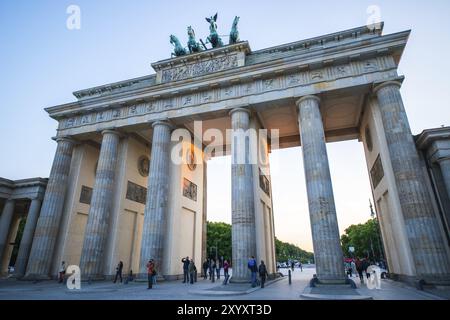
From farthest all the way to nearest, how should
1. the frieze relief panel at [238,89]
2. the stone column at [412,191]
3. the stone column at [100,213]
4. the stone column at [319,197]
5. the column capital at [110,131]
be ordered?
the column capital at [110,131] → the stone column at [100,213] → the frieze relief panel at [238,89] → the stone column at [319,197] → the stone column at [412,191]

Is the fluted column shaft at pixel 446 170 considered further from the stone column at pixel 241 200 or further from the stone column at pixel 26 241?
the stone column at pixel 26 241

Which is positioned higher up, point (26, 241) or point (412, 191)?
point (412, 191)

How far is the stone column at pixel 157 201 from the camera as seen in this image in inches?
692

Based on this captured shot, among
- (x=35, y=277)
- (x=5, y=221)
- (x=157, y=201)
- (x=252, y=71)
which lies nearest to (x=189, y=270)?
(x=157, y=201)

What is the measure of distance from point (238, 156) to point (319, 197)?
17.9 ft

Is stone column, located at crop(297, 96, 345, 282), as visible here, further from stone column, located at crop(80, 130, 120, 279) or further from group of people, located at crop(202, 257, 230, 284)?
stone column, located at crop(80, 130, 120, 279)

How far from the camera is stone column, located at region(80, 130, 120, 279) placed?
60.3 ft

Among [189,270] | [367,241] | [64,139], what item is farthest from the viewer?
A: [367,241]

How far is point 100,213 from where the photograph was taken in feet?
63.7

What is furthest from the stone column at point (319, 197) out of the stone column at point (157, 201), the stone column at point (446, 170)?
the stone column at point (157, 201)

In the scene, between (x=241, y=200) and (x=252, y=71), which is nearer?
(x=241, y=200)

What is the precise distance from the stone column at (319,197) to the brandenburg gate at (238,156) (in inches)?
2.7

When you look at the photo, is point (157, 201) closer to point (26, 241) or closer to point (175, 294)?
point (175, 294)
